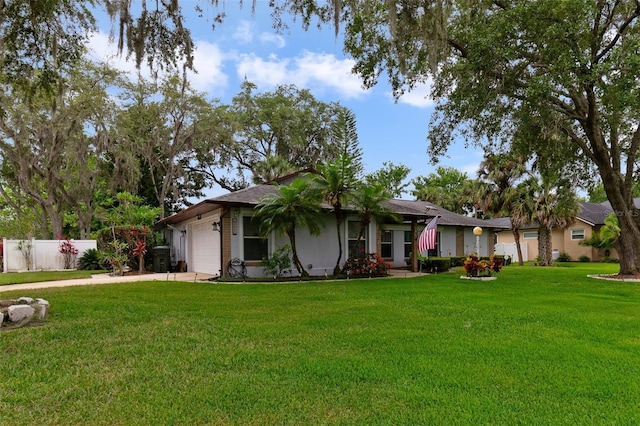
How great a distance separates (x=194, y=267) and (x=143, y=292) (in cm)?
787

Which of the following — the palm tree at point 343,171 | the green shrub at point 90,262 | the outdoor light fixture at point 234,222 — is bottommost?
the green shrub at point 90,262

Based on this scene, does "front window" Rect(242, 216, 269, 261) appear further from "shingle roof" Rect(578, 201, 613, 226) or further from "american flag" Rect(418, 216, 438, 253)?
"shingle roof" Rect(578, 201, 613, 226)

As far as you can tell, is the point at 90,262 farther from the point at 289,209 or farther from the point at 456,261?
the point at 456,261

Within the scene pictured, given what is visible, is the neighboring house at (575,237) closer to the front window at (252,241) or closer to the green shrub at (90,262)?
the front window at (252,241)

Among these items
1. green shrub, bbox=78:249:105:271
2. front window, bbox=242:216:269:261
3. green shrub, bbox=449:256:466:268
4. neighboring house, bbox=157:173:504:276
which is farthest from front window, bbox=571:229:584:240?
green shrub, bbox=78:249:105:271

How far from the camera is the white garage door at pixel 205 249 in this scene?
1445cm

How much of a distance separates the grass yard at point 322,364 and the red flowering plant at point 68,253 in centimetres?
1140

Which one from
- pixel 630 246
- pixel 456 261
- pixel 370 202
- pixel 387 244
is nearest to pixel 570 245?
pixel 456 261

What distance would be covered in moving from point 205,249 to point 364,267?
6192mm

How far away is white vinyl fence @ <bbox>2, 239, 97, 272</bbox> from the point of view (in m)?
16.5

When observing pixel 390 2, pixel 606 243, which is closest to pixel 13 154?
pixel 390 2

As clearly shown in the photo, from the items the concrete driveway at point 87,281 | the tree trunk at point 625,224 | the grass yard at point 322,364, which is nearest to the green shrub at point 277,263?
the concrete driveway at point 87,281

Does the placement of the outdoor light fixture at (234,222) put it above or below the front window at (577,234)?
above

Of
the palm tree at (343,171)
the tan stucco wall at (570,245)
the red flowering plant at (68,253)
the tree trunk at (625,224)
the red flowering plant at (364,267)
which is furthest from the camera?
the tan stucco wall at (570,245)
